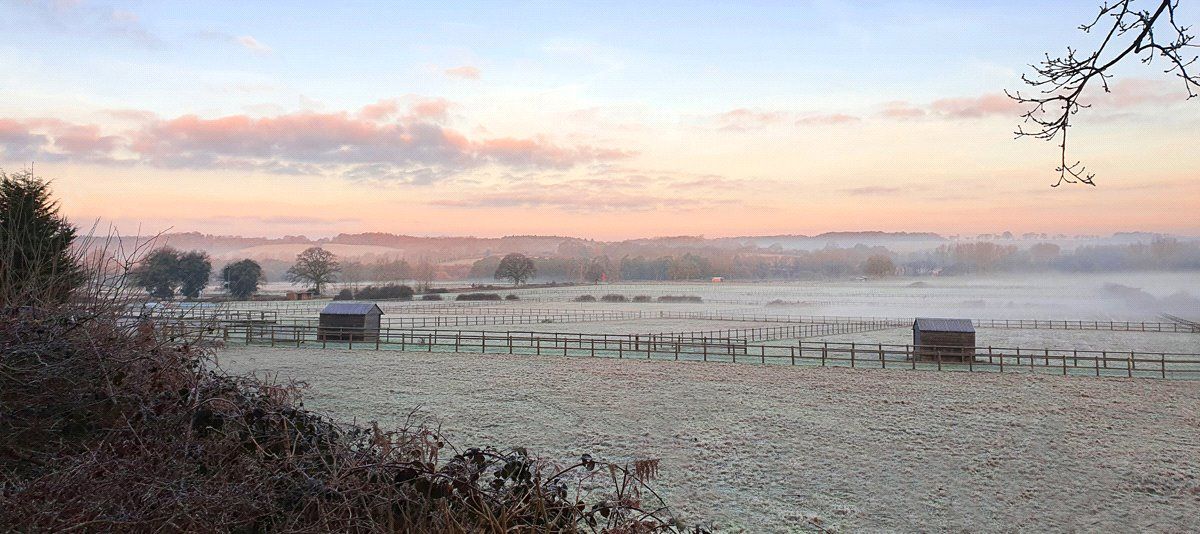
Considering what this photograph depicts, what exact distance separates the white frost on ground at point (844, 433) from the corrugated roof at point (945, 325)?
4.20 metres

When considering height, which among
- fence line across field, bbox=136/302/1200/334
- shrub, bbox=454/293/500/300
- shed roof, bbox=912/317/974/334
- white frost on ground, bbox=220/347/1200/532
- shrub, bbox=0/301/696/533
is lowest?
fence line across field, bbox=136/302/1200/334

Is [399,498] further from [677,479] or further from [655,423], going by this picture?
[655,423]

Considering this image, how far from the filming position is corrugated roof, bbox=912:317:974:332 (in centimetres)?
2716

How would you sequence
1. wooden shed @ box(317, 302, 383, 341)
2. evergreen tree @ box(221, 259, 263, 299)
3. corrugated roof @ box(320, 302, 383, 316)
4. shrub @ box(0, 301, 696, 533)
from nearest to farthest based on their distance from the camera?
shrub @ box(0, 301, 696, 533) → wooden shed @ box(317, 302, 383, 341) → corrugated roof @ box(320, 302, 383, 316) → evergreen tree @ box(221, 259, 263, 299)

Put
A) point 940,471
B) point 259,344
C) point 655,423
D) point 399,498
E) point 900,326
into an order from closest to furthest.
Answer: point 399,498 → point 940,471 → point 655,423 → point 259,344 → point 900,326

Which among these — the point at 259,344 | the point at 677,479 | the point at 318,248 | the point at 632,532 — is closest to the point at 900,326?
the point at 259,344

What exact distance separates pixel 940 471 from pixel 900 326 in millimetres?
43104

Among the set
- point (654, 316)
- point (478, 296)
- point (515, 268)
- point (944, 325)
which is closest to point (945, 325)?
point (944, 325)

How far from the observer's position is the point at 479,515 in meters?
3.48

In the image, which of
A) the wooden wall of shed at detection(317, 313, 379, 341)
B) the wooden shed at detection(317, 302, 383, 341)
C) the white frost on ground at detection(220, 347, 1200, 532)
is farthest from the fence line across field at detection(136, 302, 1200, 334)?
the white frost on ground at detection(220, 347, 1200, 532)

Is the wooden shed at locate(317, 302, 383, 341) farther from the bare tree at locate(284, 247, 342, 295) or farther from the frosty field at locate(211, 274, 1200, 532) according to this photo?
the bare tree at locate(284, 247, 342, 295)

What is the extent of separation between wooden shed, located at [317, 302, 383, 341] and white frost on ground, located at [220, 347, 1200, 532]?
7.51 meters

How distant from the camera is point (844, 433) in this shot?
13758 millimetres

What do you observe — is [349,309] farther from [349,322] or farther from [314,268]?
[314,268]
